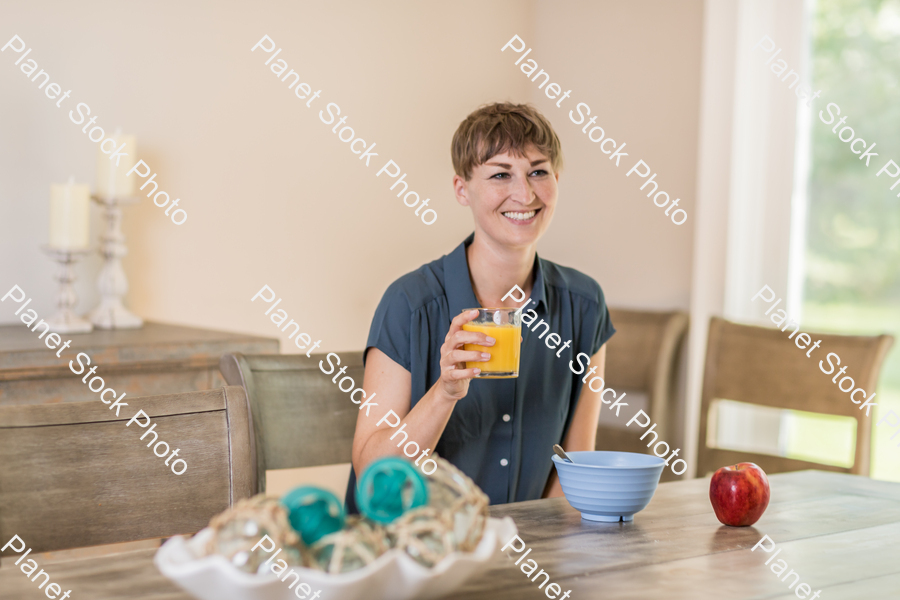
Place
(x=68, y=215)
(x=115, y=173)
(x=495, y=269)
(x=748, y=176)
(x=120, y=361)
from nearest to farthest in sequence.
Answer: (x=495, y=269) → (x=120, y=361) → (x=68, y=215) → (x=115, y=173) → (x=748, y=176)

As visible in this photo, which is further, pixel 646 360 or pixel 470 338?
pixel 646 360

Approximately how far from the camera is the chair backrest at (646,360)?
2.67 m

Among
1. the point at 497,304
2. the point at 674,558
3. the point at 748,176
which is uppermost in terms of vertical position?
the point at 748,176

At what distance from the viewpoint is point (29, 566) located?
35.0 inches

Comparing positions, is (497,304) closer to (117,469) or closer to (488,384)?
(488,384)

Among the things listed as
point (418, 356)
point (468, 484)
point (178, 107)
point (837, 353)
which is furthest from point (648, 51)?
point (468, 484)

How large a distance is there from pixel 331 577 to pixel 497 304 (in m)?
1.00

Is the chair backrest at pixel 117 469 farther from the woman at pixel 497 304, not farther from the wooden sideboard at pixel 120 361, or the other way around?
the wooden sideboard at pixel 120 361

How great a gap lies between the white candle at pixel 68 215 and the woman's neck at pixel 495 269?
105cm

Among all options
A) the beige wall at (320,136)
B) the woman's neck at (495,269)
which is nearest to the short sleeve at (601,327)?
the woman's neck at (495,269)

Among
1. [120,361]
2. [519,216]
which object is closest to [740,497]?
[519,216]

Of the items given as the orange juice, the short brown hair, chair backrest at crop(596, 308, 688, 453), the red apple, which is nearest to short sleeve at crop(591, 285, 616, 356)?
the short brown hair

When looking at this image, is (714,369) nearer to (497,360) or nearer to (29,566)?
(497,360)

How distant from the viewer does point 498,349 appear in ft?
4.15
